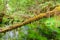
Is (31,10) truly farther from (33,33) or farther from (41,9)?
(33,33)

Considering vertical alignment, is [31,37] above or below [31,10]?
below

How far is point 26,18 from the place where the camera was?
7.66ft

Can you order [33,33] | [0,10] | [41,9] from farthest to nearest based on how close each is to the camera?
[0,10] < [33,33] < [41,9]

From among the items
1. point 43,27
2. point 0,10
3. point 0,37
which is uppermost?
point 0,10

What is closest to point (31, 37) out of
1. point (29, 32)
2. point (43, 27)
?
point (29, 32)

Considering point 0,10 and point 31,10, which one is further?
point 0,10

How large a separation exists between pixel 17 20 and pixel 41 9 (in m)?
0.46

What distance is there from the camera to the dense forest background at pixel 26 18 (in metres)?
2.41

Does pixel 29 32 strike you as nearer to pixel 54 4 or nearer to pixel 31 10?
pixel 31 10

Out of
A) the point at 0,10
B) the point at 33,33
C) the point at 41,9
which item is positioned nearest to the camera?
the point at 41,9

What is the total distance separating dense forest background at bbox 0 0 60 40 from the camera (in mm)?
2413

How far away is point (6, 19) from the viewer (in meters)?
2.78

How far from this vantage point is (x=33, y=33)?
101 inches

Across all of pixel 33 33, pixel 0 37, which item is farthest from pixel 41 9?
pixel 0 37
